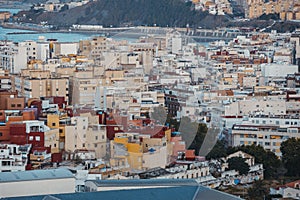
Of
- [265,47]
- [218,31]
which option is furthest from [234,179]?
[218,31]

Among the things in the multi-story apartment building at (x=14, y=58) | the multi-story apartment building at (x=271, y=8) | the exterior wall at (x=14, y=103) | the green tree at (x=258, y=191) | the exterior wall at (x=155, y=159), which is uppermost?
the multi-story apartment building at (x=271, y=8)

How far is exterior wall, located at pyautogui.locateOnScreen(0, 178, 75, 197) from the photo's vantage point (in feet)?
17.9

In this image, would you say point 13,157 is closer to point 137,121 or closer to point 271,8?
point 137,121

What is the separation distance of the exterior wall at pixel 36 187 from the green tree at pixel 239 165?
7.56 ft

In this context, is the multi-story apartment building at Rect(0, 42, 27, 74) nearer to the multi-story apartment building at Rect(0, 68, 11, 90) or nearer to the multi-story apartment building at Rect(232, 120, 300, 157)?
the multi-story apartment building at Rect(0, 68, 11, 90)

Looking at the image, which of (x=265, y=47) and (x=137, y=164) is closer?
(x=137, y=164)

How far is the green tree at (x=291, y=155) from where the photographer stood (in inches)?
313

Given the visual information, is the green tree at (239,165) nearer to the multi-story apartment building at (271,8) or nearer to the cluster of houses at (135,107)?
the cluster of houses at (135,107)

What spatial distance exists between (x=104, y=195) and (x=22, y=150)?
2.25 meters

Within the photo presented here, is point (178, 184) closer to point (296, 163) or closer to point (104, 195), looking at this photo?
point (104, 195)

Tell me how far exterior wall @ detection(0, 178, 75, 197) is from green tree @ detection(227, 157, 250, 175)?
7.56 feet

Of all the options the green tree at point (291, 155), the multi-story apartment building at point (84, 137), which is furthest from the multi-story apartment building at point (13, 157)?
the green tree at point (291, 155)

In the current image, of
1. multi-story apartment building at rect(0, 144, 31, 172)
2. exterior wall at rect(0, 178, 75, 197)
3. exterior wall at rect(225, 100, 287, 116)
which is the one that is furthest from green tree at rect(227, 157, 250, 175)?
exterior wall at rect(0, 178, 75, 197)

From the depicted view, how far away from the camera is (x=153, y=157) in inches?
293
